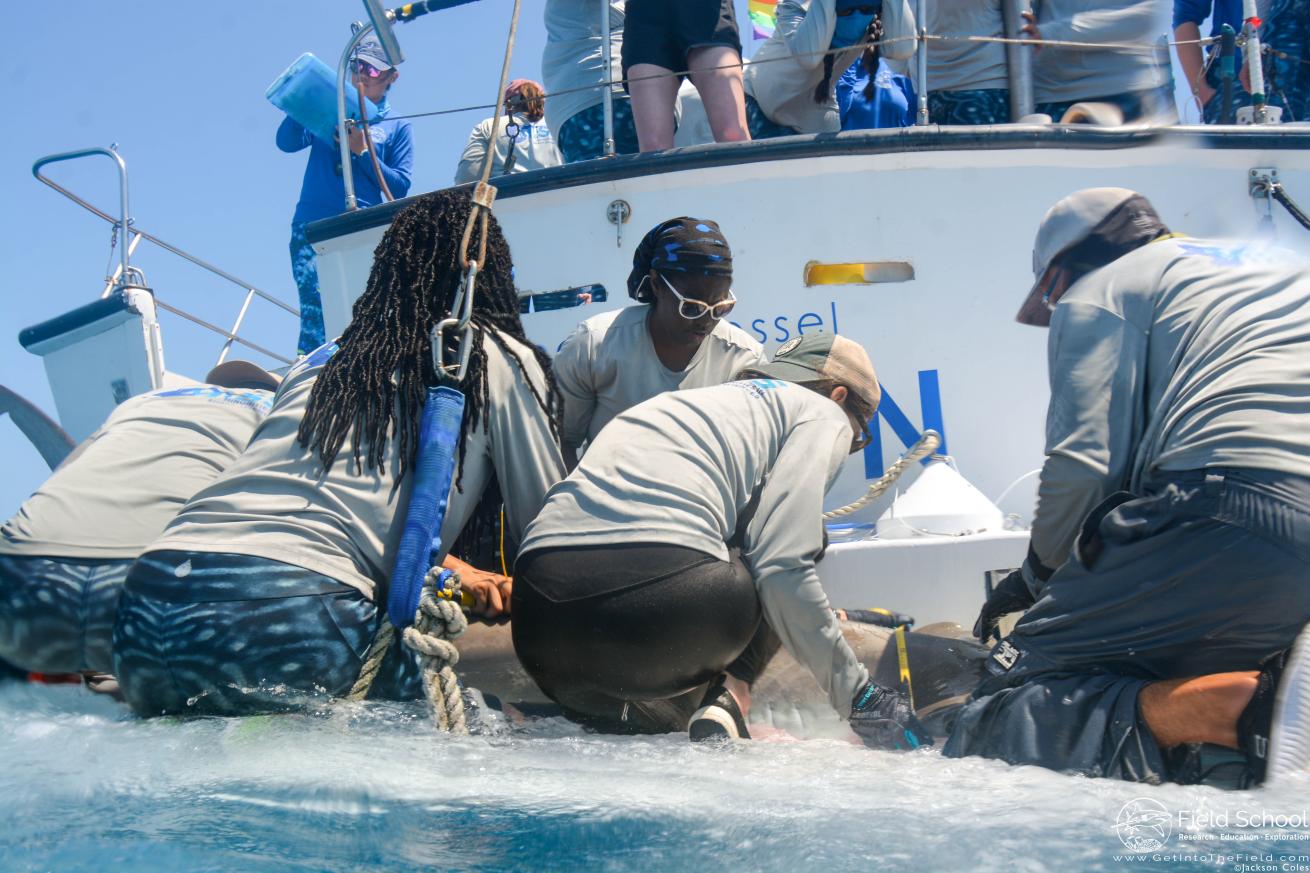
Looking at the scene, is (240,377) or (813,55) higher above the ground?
(813,55)

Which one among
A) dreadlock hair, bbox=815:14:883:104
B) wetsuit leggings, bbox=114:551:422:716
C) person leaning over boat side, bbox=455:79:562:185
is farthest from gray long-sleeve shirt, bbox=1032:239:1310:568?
person leaning over boat side, bbox=455:79:562:185

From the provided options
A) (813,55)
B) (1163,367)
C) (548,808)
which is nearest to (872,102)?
(813,55)

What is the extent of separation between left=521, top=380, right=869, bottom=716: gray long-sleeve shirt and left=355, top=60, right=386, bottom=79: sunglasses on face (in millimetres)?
4830

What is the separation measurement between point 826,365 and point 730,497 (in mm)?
676

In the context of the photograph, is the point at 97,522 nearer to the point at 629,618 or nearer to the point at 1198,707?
the point at 629,618

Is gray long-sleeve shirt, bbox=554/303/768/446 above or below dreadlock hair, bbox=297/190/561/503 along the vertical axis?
below

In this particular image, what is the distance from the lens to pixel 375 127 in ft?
22.6

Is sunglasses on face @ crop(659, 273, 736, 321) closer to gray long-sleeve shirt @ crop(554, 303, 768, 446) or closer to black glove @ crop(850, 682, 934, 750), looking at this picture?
gray long-sleeve shirt @ crop(554, 303, 768, 446)

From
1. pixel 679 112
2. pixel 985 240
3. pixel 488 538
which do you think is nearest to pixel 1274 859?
pixel 488 538

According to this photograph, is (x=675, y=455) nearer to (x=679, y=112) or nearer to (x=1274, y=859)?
(x=1274, y=859)

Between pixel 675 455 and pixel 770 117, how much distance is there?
10.8ft

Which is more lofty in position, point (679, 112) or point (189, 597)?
point (679, 112)

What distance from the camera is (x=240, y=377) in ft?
15.0

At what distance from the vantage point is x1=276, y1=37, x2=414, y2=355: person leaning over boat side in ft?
21.9
